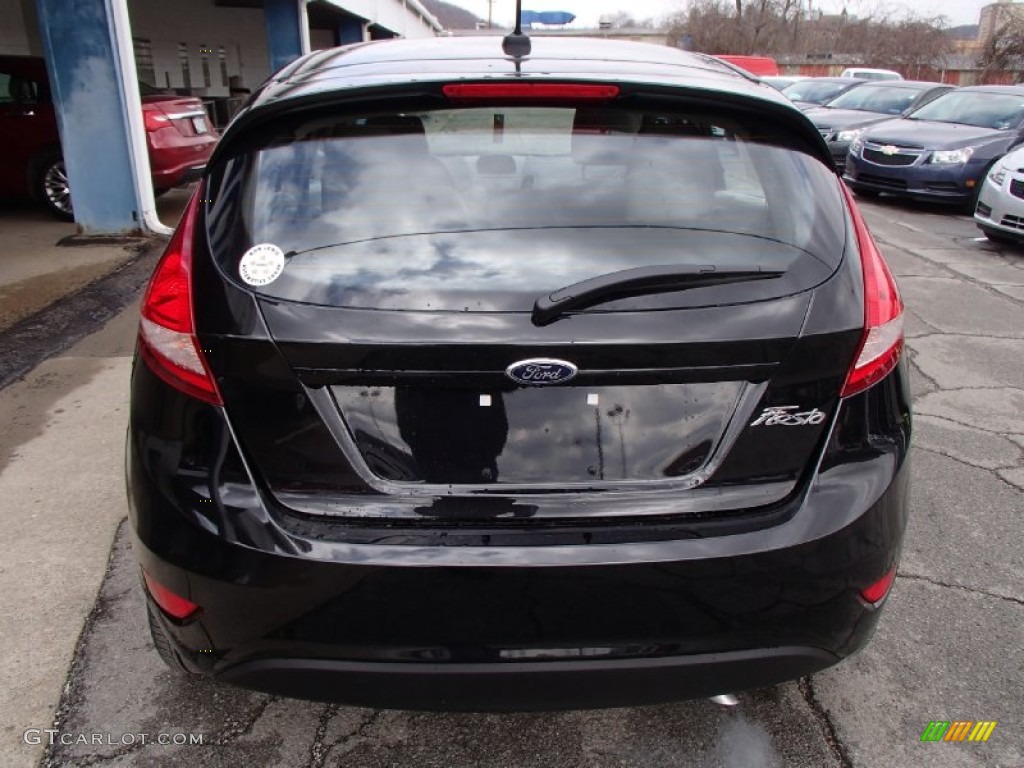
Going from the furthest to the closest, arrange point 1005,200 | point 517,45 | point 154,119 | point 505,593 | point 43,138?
1. point 43,138
2. point 154,119
3. point 1005,200
4. point 517,45
5. point 505,593

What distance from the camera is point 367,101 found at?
1733 mm

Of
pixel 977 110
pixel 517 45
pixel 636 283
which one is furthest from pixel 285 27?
pixel 636 283

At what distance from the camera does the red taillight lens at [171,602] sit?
1646 millimetres

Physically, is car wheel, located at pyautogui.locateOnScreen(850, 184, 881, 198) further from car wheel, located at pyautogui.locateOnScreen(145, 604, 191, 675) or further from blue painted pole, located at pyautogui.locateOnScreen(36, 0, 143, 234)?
car wheel, located at pyautogui.locateOnScreen(145, 604, 191, 675)

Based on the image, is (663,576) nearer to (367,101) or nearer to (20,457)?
(367,101)

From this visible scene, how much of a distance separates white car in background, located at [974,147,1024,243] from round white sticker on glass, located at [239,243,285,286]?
8547 mm

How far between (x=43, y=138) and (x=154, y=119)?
4.44 ft

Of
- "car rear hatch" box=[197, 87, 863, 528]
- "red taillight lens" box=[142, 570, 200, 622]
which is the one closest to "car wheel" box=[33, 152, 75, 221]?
"red taillight lens" box=[142, 570, 200, 622]

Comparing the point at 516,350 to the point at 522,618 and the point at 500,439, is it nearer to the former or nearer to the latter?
the point at 500,439

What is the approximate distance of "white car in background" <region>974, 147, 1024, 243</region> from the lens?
784 cm

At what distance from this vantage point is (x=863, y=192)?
12.1 m

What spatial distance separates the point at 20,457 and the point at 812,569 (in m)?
3.48

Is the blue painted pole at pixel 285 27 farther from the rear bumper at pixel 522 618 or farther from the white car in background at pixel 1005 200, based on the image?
the rear bumper at pixel 522 618

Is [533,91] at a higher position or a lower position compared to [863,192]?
higher
